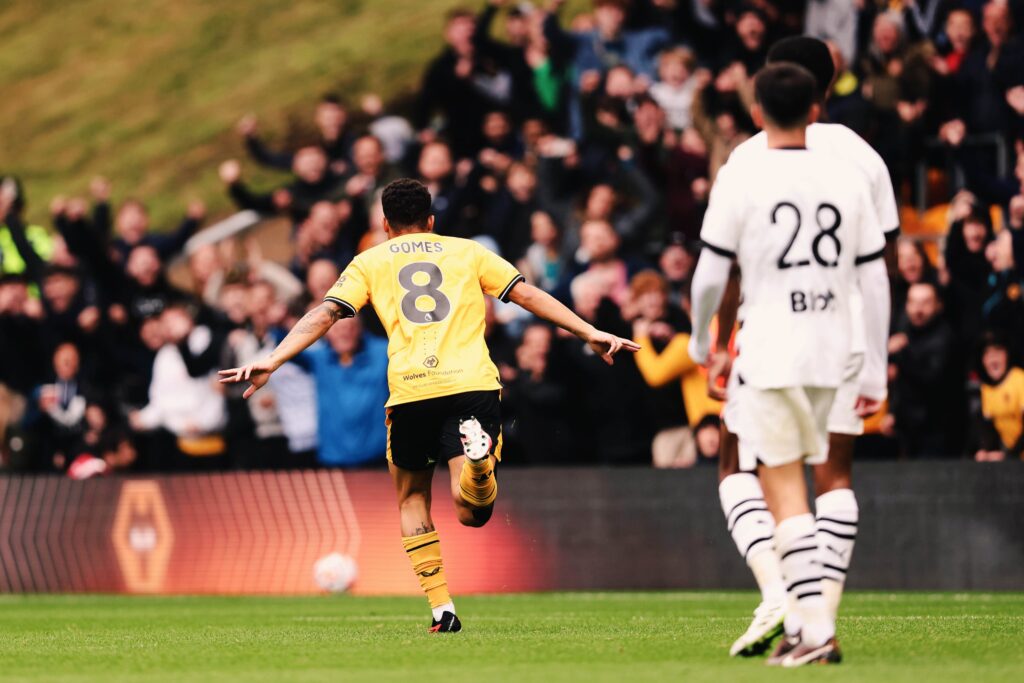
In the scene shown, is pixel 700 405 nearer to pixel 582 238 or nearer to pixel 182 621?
pixel 582 238

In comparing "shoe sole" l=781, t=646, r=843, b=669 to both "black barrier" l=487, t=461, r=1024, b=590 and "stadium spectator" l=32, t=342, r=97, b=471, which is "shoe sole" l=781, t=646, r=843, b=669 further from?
"stadium spectator" l=32, t=342, r=97, b=471

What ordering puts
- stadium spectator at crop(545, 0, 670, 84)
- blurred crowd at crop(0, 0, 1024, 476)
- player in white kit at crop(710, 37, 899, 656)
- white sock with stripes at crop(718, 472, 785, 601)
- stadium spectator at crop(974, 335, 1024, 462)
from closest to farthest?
1. player in white kit at crop(710, 37, 899, 656)
2. white sock with stripes at crop(718, 472, 785, 601)
3. stadium spectator at crop(974, 335, 1024, 462)
4. blurred crowd at crop(0, 0, 1024, 476)
5. stadium spectator at crop(545, 0, 670, 84)

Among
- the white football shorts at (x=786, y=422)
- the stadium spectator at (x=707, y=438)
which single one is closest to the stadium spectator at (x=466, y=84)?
the stadium spectator at (x=707, y=438)

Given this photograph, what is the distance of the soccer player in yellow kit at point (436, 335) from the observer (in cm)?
930

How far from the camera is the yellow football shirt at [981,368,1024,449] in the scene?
539 inches

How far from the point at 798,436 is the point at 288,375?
10012 mm

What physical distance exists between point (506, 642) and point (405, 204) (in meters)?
2.25

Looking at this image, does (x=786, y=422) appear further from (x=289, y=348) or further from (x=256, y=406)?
(x=256, y=406)

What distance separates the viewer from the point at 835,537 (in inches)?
294

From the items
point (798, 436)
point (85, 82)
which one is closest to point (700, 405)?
point (798, 436)

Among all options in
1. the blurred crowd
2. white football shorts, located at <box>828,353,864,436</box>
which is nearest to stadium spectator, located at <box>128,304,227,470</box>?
the blurred crowd

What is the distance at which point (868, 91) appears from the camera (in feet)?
51.3

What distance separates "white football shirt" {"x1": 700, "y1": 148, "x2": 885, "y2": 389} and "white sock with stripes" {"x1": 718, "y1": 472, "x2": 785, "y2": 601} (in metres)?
0.87

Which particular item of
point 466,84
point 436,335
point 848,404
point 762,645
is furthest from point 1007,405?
point 466,84
